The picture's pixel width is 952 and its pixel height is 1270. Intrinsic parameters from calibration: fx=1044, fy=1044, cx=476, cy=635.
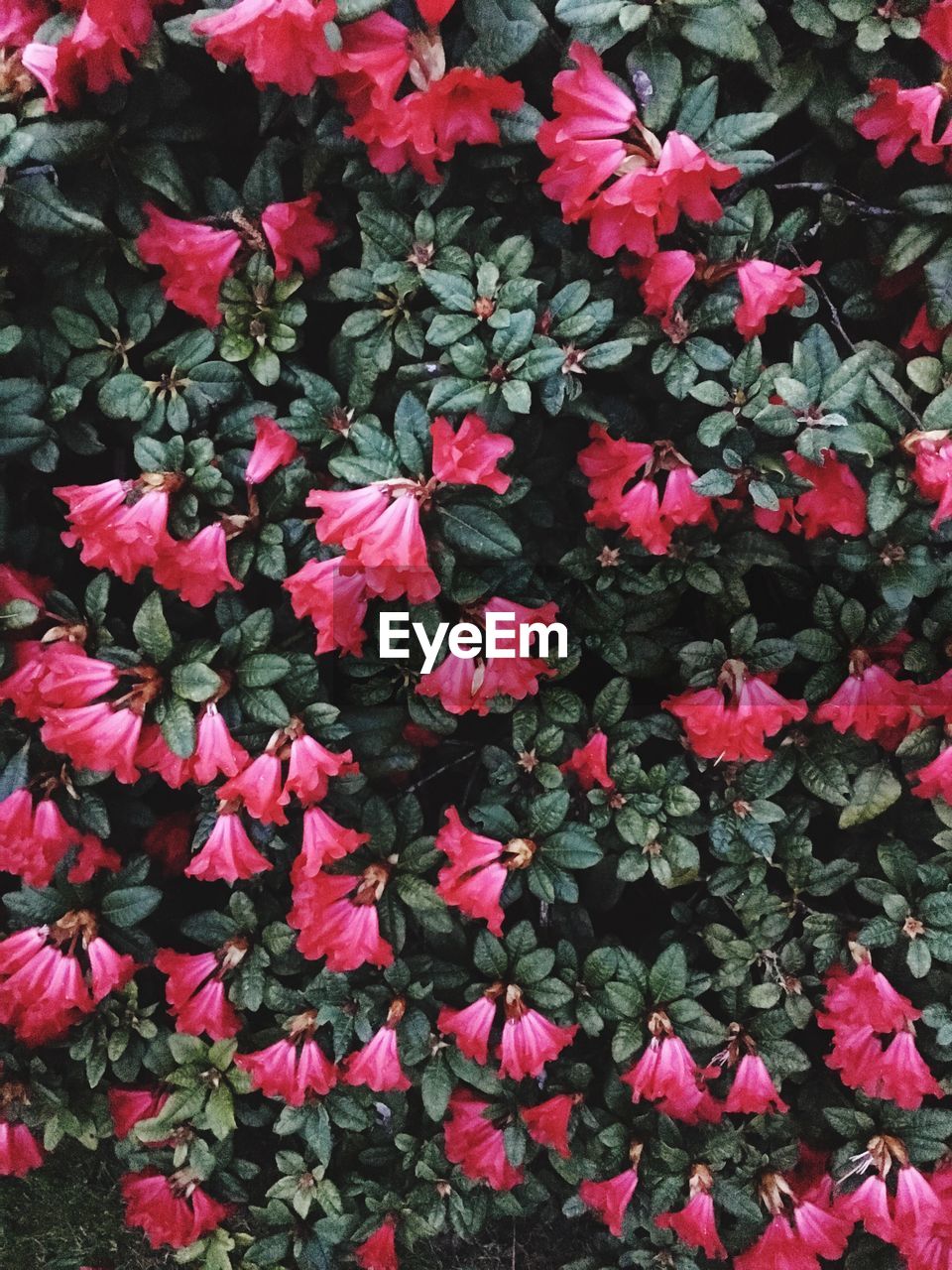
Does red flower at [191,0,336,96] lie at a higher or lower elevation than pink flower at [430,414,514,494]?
higher

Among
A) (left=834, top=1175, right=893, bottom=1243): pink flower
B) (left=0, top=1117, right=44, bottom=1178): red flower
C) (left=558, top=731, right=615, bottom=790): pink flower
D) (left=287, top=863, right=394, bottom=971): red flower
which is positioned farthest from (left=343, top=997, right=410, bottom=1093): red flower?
(left=834, top=1175, right=893, bottom=1243): pink flower

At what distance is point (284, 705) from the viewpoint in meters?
1.53

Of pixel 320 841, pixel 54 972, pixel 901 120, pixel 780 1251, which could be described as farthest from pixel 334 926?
pixel 901 120

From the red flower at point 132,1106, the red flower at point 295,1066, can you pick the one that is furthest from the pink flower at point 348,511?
the red flower at point 132,1106

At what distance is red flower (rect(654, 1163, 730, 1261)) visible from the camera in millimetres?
1657

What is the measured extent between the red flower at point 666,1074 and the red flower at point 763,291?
105 centimetres

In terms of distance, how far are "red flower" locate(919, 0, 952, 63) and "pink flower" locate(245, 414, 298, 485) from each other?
98 centimetres

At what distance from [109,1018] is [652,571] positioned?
1.19m

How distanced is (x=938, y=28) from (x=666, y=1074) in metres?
1.50

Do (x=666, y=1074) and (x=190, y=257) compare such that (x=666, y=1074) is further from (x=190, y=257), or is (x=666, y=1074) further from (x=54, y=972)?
(x=190, y=257)

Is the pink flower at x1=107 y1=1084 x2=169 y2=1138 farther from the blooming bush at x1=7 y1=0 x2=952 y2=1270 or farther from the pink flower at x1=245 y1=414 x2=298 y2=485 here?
the pink flower at x1=245 y1=414 x2=298 y2=485

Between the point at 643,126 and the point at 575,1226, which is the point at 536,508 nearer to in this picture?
the point at 643,126

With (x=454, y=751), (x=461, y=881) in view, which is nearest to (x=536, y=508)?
(x=454, y=751)

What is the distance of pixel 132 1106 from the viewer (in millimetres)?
1814
